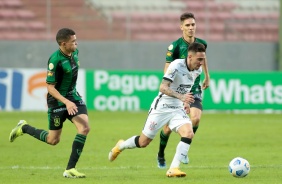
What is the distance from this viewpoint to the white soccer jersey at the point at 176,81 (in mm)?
10406

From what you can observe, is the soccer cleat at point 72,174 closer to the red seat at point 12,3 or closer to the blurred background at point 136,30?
the blurred background at point 136,30

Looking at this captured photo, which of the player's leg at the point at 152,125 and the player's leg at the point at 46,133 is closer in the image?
the player's leg at the point at 152,125

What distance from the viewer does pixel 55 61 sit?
1043cm

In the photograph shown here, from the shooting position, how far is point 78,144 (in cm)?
1031

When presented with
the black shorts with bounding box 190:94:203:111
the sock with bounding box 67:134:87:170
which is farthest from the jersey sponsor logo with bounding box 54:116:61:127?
the black shorts with bounding box 190:94:203:111

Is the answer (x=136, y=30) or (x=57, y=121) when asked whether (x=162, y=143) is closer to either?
(x=57, y=121)

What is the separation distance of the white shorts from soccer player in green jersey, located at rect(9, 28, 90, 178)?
0.86 metres

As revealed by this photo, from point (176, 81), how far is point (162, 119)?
21.5 inches

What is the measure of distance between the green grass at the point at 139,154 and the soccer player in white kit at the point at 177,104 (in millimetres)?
416

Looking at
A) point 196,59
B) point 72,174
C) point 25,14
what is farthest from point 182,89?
point 25,14

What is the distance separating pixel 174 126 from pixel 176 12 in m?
19.8

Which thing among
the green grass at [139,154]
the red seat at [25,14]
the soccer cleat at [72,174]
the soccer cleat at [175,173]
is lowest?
the green grass at [139,154]

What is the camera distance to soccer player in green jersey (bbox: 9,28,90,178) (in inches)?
404

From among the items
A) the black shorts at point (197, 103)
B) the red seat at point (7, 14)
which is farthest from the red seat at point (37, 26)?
the black shorts at point (197, 103)
